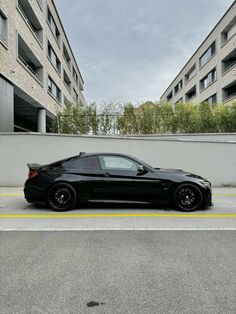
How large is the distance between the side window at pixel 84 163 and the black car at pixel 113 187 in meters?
0.03

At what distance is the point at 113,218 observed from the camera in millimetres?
7195

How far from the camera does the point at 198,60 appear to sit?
138 ft

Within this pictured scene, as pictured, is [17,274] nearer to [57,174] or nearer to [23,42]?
[57,174]

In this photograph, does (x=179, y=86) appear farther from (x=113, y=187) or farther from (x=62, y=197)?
(x=62, y=197)

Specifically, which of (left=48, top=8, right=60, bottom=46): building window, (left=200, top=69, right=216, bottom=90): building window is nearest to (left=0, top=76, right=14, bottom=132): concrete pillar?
(left=48, top=8, right=60, bottom=46): building window

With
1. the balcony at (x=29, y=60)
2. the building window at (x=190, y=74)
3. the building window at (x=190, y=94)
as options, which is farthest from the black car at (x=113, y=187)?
the building window at (x=190, y=94)

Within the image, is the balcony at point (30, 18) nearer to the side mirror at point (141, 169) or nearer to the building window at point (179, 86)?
the side mirror at point (141, 169)

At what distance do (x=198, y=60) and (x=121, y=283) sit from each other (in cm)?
4219

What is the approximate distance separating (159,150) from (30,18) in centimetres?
1472

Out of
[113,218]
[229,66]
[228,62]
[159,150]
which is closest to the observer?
[113,218]

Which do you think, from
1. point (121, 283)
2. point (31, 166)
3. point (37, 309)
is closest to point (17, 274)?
point (37, 309)

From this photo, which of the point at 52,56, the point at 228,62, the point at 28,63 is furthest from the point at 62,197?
the point at 228,62

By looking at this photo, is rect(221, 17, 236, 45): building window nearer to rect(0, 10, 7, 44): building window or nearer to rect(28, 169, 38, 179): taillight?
rect(0, 10, 7, 44): building window

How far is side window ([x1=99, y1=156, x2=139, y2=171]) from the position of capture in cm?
825
